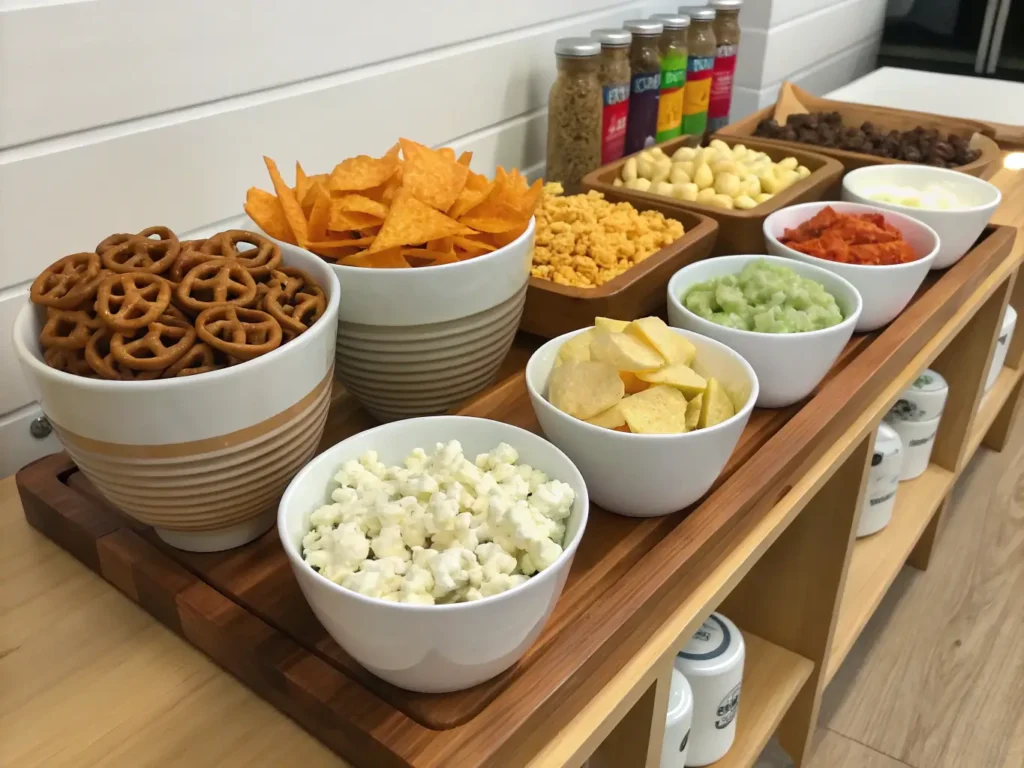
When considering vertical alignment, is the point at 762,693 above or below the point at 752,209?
below

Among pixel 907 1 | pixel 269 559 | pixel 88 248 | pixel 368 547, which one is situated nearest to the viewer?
pixel 368 547

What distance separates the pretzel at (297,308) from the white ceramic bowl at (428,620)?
90mm

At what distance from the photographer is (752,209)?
1.05m

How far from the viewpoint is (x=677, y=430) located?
65cm

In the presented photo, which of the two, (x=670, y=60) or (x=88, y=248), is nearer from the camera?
(x=88, y=248)

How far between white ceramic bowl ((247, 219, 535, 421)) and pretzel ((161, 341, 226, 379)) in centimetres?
14

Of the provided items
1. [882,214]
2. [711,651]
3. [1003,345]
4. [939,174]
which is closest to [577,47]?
[882,214]

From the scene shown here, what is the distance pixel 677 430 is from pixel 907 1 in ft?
6.76

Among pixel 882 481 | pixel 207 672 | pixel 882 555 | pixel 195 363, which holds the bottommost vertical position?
pixel 882 555

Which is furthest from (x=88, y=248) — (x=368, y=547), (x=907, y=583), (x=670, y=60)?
(x=907, y=583)

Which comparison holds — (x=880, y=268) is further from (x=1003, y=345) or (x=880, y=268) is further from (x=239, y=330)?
(x=1003, y=345)

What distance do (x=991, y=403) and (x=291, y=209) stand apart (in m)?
1.48

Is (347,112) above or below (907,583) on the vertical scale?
above

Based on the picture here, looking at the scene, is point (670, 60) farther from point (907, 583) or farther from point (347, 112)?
point (907, 583)
